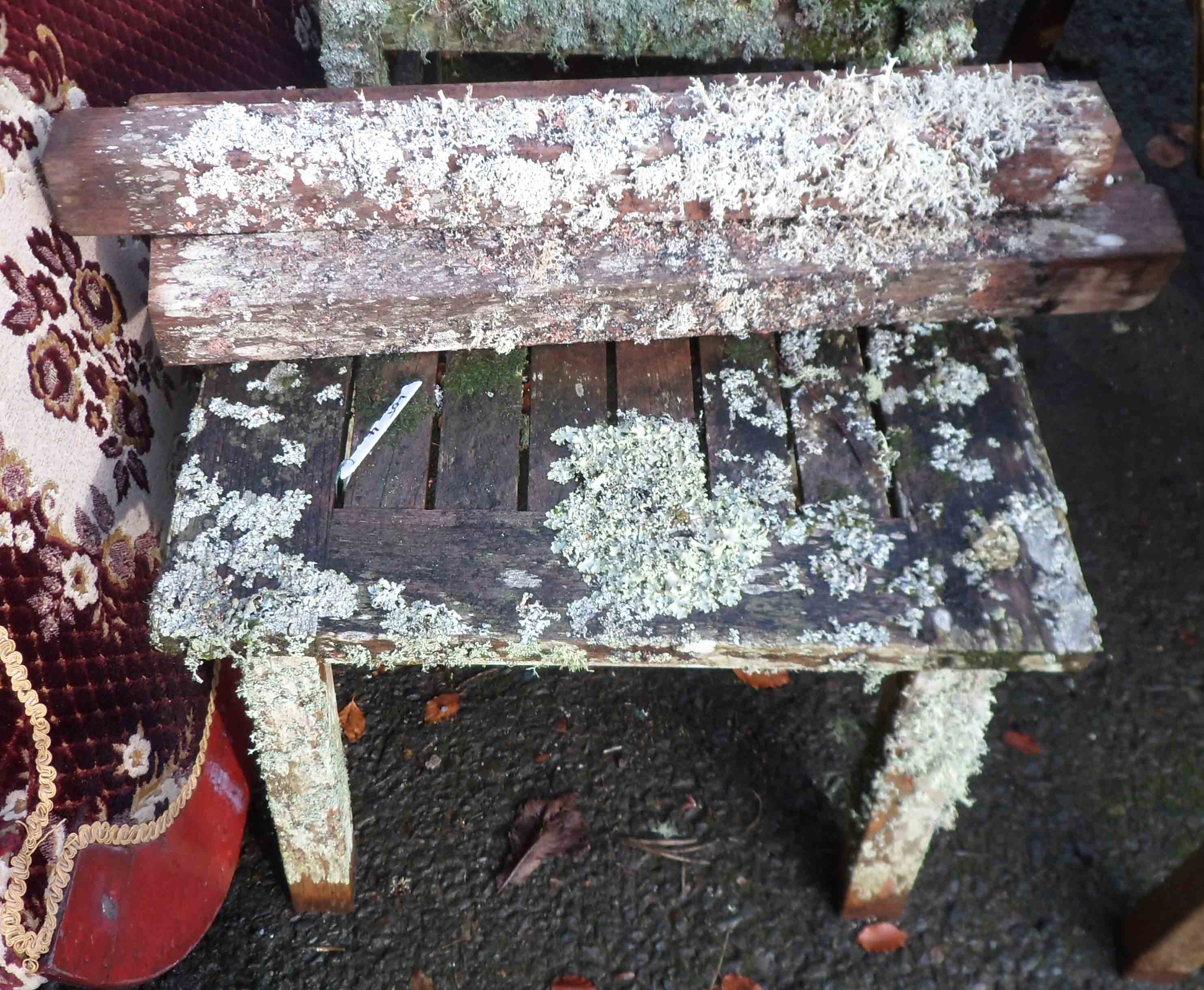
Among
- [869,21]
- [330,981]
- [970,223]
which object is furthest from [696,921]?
[869,21]

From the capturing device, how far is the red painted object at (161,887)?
4.86 feet

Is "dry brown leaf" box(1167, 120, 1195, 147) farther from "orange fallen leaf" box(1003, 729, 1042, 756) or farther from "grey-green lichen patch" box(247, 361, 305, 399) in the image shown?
"grey-green lichen patch" box(247, 361, 305, 399)

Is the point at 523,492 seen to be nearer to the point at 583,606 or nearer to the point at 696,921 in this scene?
the point at 583,606

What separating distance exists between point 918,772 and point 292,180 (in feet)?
4.61

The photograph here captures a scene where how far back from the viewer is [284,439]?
1502mm

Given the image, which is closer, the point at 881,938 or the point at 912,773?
the point at 912,773

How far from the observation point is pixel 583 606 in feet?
4.39

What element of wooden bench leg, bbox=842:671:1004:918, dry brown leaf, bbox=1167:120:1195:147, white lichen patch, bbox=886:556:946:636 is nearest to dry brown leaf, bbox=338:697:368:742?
wooden bench leg, bbox=842:671:1004:918

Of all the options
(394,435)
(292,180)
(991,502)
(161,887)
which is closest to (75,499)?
(394,435)

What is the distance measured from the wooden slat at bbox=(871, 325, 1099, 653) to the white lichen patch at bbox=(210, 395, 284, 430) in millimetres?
986

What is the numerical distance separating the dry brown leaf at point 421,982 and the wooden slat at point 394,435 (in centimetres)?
101

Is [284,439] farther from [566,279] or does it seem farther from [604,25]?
[604,25]

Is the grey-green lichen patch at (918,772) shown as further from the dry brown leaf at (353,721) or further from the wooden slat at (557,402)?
the dry brown leaf at (353,721)

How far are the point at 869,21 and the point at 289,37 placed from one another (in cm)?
134
